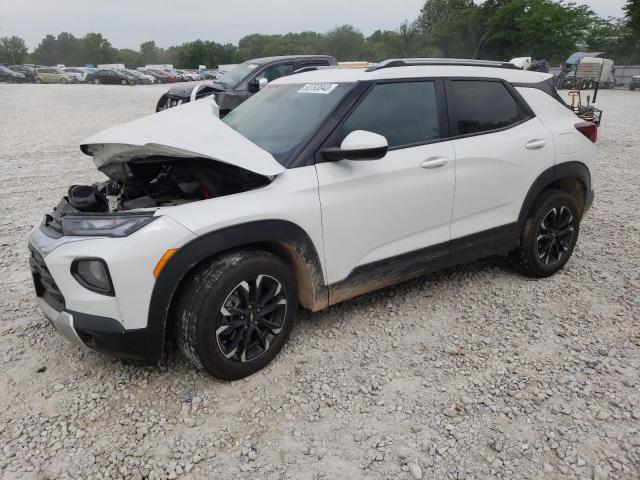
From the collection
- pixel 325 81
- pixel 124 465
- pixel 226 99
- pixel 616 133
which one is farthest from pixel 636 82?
pixel 124 465

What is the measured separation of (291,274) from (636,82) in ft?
114

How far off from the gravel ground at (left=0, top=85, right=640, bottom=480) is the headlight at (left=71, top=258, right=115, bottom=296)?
718 millimetres

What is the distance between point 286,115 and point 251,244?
1046 millimetres

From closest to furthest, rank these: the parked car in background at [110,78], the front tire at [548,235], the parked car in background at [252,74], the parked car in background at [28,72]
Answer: the front tire at [548,235]
the parked car in background at [252,74]
the parked car in background at [110,78]
the parked car in background at [28,72]

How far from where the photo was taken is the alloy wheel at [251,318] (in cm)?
268

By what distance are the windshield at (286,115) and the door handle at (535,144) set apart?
61.6 inches

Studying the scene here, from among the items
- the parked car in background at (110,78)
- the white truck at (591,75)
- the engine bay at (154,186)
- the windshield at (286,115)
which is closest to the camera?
the engine bay at (154,186)

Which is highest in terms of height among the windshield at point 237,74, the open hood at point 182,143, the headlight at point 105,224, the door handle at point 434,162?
the open hood at point 182,143

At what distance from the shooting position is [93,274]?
7.96 ft

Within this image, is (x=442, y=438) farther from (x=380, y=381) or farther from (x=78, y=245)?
(x=78, y=245)

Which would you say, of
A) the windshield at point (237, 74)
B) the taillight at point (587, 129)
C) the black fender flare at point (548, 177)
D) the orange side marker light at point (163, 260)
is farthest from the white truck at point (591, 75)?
the orange side marker light at point (163, 260)

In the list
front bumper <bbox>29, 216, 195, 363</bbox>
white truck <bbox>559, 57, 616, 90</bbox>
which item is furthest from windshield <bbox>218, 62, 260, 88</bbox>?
white truck <bbox>559, 57, 616, 90</bbox>

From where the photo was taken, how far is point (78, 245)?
244cm

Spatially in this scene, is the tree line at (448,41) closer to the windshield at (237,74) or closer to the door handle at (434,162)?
the windshield at (237,74)
